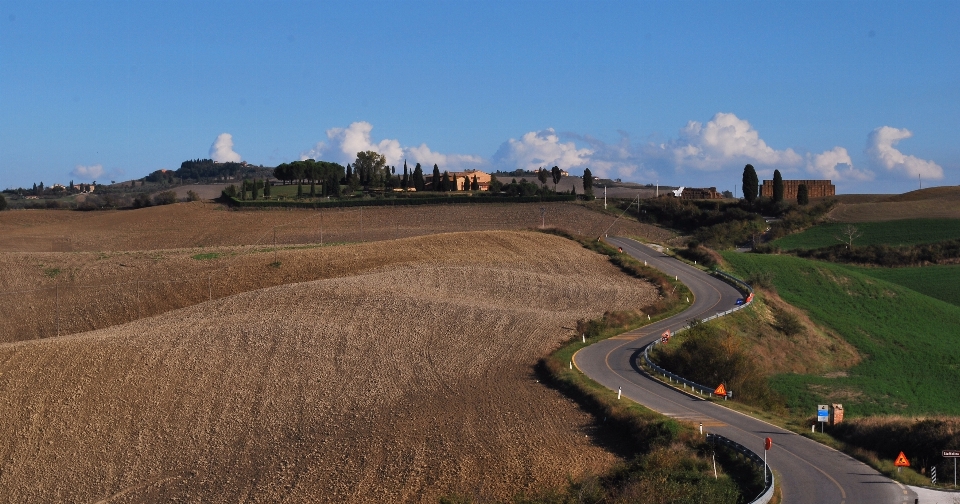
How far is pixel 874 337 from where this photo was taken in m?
54.4

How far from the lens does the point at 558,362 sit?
39344 mm

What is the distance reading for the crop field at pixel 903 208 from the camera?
95.6 m

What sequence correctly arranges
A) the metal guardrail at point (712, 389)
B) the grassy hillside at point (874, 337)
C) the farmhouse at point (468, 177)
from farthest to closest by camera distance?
the farmhouse at point (468, 177)
the grassy hillside at point (874, 337)
the metal guardrail at point (712, 389)

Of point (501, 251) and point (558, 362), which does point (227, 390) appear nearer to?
point (558, 362)

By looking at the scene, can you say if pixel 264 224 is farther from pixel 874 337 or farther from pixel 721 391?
pixel 721 391

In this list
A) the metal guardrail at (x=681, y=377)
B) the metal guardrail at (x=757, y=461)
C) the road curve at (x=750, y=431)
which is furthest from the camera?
the metal guardrail at (x=681, y=377)

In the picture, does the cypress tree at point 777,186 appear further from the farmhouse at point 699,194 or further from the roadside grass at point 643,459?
the roadside grass at point 643,459

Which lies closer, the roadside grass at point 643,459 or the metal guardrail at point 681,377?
the roadside grass at point 643,459

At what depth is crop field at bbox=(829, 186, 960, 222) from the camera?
95.6 m

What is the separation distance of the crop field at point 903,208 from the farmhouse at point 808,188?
2938mm

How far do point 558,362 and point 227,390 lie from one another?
531 inches

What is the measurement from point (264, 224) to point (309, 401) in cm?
6591

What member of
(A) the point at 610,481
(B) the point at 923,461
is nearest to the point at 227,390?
(A) the point at 610,481

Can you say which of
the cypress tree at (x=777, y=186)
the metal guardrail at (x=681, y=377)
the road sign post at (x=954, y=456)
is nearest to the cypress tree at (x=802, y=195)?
the cypress tree at (x=777, y=186)
